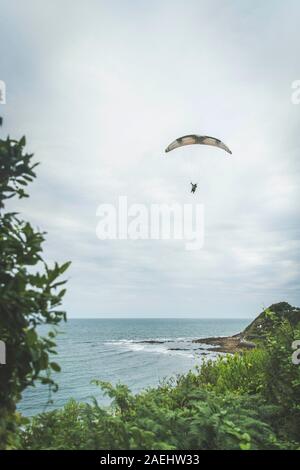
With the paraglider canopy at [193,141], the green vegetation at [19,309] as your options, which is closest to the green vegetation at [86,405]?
the green vegetation at [19,309]

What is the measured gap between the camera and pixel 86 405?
5.28 m

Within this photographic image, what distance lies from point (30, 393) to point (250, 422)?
39232 millimetres

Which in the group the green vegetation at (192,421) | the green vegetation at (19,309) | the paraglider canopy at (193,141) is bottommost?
the green vegetation at (192,421)

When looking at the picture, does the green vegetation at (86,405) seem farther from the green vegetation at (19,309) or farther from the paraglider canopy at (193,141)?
the paraglider canopy at (193,141)

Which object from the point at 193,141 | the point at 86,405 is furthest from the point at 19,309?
the point at 193,141

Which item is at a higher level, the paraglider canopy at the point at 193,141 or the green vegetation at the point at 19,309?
the paraglider canopy at the point at 193,141

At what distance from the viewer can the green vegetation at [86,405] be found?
351cm

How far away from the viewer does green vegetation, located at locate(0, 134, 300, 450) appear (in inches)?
138

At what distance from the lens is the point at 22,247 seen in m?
3.68

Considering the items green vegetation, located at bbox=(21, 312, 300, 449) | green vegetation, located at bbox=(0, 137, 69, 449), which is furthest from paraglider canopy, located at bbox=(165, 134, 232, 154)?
green vegetation, located at bbox=(0, 137, 69, 449)

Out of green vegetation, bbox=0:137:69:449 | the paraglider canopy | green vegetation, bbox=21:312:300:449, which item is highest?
the paraglider canopy

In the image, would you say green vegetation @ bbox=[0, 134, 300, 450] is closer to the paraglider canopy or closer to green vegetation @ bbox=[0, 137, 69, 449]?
green vegetation @ bbox=[0, 137, 69, 449]

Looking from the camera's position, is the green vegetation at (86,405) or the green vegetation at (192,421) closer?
the green vegetation at (86,405)

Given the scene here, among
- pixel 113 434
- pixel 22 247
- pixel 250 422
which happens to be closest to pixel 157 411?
pixel 113 434
